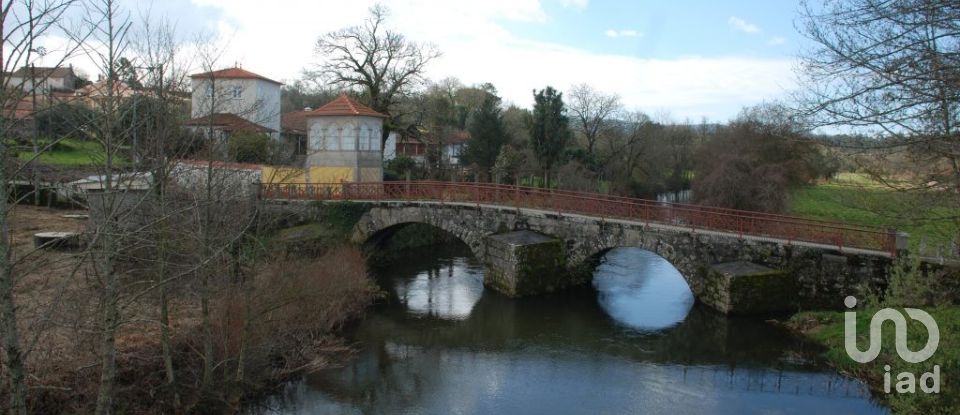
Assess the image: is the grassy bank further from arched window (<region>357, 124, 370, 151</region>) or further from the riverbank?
arched window (<region>357, 124, 370, 151</region>)

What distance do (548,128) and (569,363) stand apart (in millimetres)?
A: 20240

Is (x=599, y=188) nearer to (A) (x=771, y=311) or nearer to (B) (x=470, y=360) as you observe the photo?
(A) (x=771, y=311)

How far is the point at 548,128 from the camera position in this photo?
32781mm

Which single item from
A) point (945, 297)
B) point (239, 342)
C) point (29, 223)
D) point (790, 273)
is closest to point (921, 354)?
point (945, 297)

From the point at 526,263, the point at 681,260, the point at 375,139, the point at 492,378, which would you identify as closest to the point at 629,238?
the point at 681,260

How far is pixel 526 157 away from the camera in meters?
35.6

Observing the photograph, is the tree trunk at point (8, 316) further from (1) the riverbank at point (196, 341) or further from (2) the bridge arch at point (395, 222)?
(2) the bridge arch at point (395, 222)

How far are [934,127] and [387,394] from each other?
9.78 m

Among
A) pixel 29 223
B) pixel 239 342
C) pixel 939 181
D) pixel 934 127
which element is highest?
pixel 934 127

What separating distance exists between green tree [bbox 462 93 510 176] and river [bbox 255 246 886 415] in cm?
1471

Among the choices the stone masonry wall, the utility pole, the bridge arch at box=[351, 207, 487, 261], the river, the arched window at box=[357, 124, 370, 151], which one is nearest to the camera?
the utility pole

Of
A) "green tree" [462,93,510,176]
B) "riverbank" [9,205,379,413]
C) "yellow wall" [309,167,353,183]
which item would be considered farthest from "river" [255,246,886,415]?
"green tree" [462,93,510,176]

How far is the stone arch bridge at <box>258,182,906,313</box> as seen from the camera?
54.2ft

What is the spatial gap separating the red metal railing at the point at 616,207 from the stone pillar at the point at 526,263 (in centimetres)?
129
